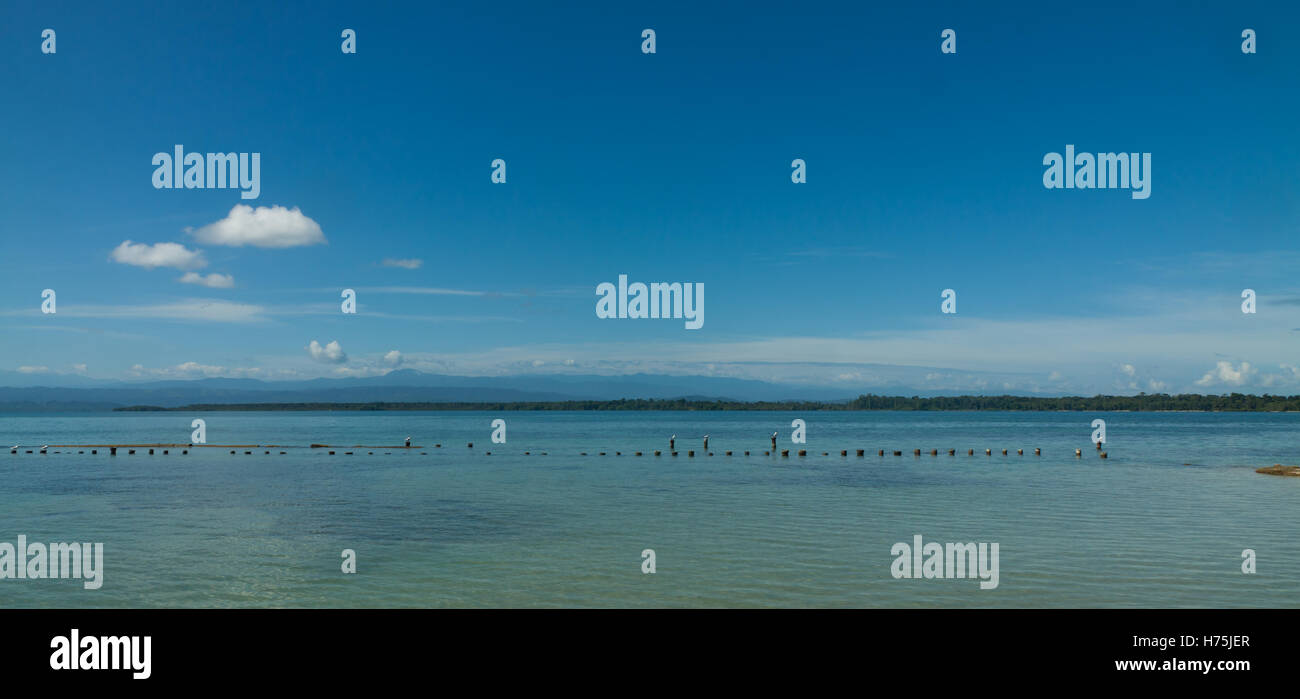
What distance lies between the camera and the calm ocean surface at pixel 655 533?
60.0 ft

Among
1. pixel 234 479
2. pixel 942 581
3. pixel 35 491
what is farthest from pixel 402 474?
pixel 942 581

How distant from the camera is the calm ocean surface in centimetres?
1828

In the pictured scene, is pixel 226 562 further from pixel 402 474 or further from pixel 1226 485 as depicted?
pixel 1226 485

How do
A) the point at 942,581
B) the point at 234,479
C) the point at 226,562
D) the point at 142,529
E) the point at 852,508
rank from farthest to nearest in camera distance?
the point at 234,479 < the point at 852,508 < the point at 142,529 < the point at 226,562 < the point at 942,581

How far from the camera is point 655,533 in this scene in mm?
26219
